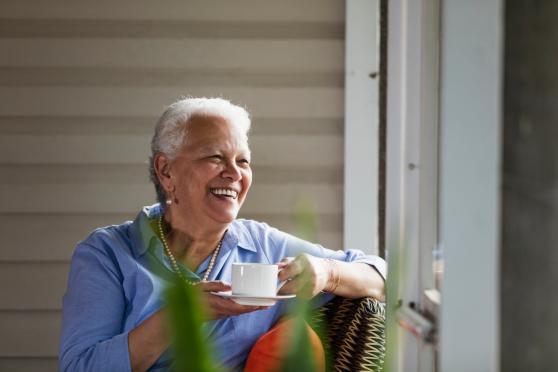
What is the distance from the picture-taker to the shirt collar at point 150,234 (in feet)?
9.36

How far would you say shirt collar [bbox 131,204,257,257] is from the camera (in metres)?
2.85

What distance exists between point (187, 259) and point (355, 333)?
647mm

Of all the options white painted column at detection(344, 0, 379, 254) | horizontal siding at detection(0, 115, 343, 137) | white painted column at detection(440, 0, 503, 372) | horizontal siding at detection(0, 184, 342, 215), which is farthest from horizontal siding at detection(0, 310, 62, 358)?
white painted column at detection(440, 0, 503, 372)

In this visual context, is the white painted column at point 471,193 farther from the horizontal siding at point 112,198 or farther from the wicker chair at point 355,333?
the horizontal siding at point 112,198

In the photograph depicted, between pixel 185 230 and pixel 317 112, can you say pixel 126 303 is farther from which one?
pixel 317 112

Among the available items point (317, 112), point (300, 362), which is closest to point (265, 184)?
point (317, 112)

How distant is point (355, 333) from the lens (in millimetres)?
2555

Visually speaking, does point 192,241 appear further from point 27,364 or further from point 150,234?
point 27,364

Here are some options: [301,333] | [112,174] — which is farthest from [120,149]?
[301,333]

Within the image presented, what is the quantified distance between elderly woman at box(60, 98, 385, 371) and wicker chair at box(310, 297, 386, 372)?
0.06 meters

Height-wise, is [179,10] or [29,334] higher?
[179,10]

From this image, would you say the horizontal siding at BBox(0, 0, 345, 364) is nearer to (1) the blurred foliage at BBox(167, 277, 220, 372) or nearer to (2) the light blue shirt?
(2) the light blue shirt

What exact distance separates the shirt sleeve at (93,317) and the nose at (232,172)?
46 cm

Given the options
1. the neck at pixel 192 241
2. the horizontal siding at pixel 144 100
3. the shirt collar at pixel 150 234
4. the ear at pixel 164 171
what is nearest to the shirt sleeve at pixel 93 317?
the shirt collar at pixel 150 234
